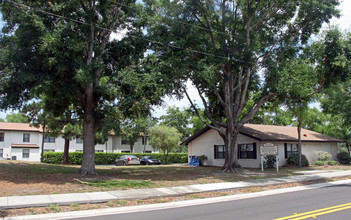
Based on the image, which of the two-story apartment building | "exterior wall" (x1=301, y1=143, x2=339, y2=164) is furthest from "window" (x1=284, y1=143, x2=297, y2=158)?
the two-story apartment building

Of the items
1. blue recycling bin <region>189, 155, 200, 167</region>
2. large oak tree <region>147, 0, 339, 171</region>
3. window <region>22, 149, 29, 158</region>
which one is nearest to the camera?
large oak tree <region>147, 0, 339, 171</region>

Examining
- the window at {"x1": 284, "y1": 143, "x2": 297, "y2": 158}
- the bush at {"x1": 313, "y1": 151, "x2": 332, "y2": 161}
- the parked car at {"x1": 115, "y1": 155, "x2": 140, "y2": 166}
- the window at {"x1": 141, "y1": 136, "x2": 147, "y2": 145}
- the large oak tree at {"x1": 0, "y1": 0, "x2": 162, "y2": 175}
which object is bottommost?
the parked car at {"x1": 115, "y1": 155, "x2": 140, "y2": 166}

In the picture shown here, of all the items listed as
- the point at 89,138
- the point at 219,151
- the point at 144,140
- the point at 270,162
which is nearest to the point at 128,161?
the point at 219,151

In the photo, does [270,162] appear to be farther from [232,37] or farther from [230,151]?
[232,37]

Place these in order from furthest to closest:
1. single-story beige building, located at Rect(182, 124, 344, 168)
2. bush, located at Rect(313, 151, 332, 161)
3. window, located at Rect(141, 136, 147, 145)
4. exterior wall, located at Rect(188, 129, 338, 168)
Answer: window, located at Rect(141, 136, 147, 145)
bush, located at Rect(313, 151, 332, 161)
exterior wall, located at Rect(188, 129, 338, 168)
single-story beige building, located at Rect(182, 124, 344, 168)

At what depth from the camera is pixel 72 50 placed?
1430 cm

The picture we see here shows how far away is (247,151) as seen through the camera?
2688 cm

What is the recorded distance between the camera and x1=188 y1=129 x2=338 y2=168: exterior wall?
87.7 feet

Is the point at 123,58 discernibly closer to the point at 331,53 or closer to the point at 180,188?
the point at 180,188

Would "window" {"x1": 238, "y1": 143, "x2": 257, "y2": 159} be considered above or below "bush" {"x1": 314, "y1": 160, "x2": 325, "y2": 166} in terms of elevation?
above

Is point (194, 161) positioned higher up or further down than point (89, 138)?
further down

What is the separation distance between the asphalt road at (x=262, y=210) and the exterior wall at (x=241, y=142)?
1582cm

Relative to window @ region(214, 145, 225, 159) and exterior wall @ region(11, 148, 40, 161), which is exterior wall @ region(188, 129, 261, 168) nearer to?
window @ region(214, 145, 225, 159)

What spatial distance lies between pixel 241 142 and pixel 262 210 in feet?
62.9
